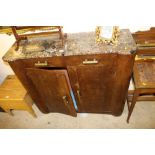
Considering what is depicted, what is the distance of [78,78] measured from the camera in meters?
1.45

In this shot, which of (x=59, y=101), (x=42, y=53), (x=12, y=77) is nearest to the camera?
(x=42, y=53)

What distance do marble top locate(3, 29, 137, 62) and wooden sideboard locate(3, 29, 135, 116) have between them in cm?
3

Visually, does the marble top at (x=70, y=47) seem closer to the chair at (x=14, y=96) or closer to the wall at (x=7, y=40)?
the wall at (x=7, y=40)

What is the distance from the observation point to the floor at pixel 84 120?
189cm

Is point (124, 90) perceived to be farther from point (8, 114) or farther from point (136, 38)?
point (8, 114)

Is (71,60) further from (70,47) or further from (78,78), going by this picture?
(78,78)

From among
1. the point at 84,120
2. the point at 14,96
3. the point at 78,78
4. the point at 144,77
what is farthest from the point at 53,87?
the point at 144,77

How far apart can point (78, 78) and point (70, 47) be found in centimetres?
32

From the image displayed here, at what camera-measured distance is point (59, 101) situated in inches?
67.8

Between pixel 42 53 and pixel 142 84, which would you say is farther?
pixel 142 84

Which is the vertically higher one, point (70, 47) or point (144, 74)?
point (70, 47)
